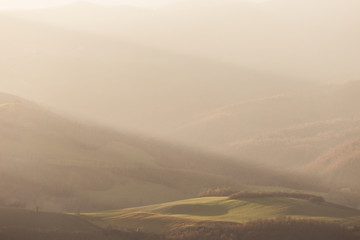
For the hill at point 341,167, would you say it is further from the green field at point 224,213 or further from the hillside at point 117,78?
the hillside at point 117,78

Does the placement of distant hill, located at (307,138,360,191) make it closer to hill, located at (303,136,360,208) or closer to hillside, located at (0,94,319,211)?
hill, located at (303,136,360,208)

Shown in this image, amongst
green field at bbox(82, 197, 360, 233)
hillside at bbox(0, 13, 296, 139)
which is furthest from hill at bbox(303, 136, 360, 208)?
hillside at bbox(0, 13, 296, 139)

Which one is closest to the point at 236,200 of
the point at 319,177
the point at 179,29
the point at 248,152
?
the point at 319,177

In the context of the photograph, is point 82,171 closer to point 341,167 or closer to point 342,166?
point 341,167

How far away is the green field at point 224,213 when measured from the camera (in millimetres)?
13898

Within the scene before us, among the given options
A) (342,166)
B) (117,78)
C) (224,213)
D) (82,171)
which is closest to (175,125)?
(117,78)

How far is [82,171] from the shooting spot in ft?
90.5

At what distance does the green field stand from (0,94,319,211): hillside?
638cm

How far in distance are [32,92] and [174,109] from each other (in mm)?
34462

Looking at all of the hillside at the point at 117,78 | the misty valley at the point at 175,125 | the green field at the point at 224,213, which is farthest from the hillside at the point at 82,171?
the hillside at the point at 117,78

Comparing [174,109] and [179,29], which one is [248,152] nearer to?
[174,109]

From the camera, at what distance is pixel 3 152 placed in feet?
89.0

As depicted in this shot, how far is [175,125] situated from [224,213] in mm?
79002

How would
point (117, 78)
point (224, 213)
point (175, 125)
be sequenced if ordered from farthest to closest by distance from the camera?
point (117, 78), point (175, 125), point (224, 213)
